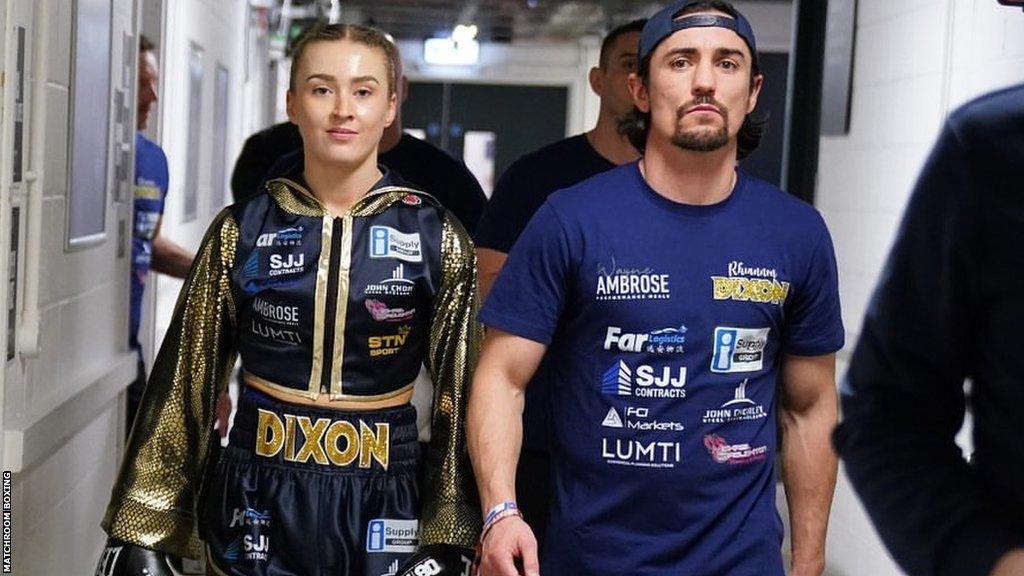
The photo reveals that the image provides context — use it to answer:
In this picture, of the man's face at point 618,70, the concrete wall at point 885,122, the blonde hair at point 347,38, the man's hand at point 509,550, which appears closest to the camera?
the man's hand at point 509,550

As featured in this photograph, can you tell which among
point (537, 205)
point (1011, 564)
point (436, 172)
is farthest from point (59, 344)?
point (1011, 564)

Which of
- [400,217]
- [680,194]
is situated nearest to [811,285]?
[680,194]

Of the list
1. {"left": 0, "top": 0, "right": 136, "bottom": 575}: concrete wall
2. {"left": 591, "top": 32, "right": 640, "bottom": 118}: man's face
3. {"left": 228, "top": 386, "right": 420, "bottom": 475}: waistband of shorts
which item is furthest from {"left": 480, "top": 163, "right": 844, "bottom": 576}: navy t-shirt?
{"left": 0, "top": 0, "right": 136, "bottom": 575}: concrete wall

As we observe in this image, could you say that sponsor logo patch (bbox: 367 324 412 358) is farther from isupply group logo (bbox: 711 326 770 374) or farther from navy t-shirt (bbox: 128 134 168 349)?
navy t-shirt (bbox: 128 134 168 349)

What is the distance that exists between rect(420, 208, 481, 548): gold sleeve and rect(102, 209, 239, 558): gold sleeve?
32cm

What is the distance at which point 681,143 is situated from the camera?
87.9 inches

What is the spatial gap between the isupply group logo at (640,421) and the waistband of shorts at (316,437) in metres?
0.40

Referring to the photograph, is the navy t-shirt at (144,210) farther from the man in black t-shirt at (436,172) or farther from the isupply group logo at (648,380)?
the isupply group logo at (648,380)

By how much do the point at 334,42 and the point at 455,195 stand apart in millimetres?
1132

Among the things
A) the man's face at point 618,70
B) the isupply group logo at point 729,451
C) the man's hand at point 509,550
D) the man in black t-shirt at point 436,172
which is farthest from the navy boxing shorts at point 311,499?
the man in black t-shirt at point 436,172

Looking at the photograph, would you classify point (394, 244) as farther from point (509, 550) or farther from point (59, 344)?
point (59, 344)

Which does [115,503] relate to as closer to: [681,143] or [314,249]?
[314,249]

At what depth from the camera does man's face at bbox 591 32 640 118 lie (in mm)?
3220

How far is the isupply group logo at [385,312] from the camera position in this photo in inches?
94.6
